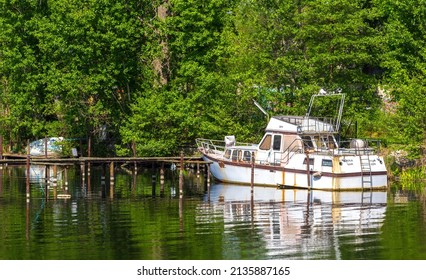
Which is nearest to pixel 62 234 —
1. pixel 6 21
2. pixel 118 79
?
pixel 118 79

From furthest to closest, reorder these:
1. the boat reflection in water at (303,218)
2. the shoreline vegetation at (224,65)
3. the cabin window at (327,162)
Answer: the shoreline vegetation at (224,65) → the cabin window at (327,162) → the boat reflection in water at (303,218)

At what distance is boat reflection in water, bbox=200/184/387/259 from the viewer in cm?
4538

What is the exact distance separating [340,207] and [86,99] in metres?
31.1

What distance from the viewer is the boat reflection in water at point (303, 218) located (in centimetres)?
4538

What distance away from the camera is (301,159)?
221 feet

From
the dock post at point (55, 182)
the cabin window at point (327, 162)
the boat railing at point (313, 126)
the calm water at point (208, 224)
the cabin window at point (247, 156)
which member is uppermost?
the boat railing at point (313, 126)

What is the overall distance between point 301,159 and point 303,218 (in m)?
13.6

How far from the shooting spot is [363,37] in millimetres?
77375

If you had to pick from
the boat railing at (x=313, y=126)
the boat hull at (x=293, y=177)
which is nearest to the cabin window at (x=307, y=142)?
the boat railing at (x=313, y=126)

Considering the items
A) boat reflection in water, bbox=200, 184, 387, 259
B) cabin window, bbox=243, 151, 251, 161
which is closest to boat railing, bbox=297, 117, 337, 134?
cabin window, bbox=243, 151, 251, 161

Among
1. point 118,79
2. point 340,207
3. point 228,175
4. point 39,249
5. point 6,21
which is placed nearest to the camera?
point 39,249

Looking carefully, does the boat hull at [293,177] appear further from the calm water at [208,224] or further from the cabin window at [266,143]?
the cabin window at [266,143]

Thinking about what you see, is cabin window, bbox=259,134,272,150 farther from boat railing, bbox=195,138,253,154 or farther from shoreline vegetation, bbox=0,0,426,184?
shoreline vegetation, bbox=0,0,426,184

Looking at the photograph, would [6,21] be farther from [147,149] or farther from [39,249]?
[39,249]
